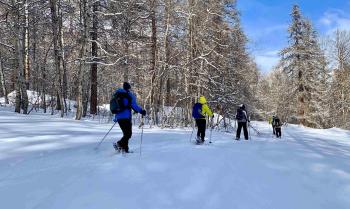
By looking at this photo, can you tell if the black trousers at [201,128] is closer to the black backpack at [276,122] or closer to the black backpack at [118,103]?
the black backpack at [118,103]

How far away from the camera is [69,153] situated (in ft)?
34.4

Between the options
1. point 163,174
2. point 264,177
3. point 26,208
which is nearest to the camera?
point 26,208

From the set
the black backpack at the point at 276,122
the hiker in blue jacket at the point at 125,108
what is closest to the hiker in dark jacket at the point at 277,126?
the black backpack at the point at 276,122

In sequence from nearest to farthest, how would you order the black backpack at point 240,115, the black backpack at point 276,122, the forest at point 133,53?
1. the black backpack at point 240,115
2. the forest at point 133,53
3. the black backpack at point 276,122

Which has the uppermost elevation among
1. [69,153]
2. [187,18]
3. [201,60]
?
[187,18]

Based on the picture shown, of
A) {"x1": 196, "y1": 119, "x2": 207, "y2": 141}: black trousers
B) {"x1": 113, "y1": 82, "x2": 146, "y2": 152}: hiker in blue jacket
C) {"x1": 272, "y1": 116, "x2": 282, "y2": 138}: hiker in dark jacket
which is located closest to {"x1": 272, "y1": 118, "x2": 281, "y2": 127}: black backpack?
{"x1": 272, "y1": 116, "x2": 282, "y2": 138}: hiker in dark jacket

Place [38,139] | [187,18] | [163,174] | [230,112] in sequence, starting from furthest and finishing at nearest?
1. [230,112]
2. [187,18]
3. [38,139]
4. [163,174]

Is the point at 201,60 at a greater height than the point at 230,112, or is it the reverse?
the point at 201,60

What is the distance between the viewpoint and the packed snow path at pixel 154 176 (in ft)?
23.5

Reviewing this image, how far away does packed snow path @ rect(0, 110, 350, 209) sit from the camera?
23.5 ft

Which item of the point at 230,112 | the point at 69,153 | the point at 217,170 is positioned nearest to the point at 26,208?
the point at 69,153

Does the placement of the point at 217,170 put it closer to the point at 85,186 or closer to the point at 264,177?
the point at 264,177

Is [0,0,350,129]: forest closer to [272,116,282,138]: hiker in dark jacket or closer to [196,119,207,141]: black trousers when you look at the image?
[272,116,282,138]: hiker in dark jacket

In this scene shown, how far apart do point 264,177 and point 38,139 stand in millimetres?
6116
